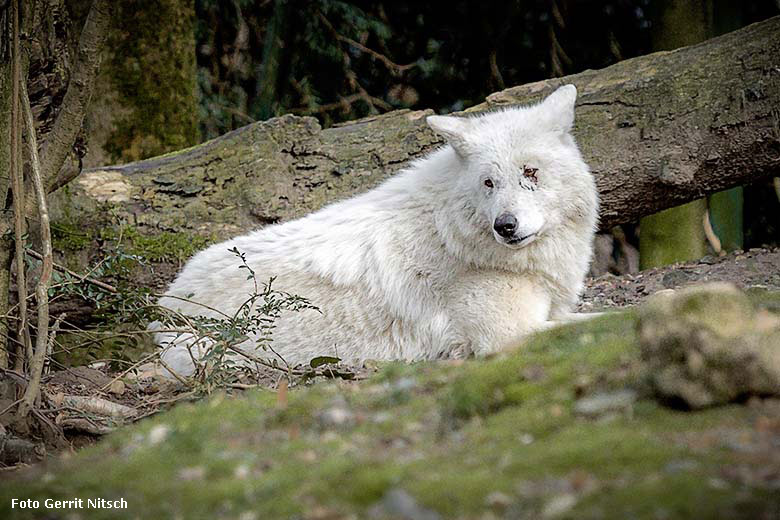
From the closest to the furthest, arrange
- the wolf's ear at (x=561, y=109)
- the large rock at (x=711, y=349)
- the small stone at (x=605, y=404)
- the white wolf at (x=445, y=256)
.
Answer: the large rock at (x=711, y=349) → the small stone at (x=605, y=404) → the white wolf at (x=445, y=256) → the wolf's ear at (x=561, y=109)

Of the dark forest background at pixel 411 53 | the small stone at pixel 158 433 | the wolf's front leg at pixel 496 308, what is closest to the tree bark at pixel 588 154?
the wolf's front leg at pixel 496 308

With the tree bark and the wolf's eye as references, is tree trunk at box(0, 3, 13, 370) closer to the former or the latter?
the tree bark

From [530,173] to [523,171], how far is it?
0.04m

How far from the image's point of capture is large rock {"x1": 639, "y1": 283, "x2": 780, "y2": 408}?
7.98 feet

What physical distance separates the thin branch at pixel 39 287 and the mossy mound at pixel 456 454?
1.25 metres

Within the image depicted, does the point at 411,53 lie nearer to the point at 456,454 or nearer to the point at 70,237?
the point at 70,237

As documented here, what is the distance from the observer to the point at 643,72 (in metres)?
6.33

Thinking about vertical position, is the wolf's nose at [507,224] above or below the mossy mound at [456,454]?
above

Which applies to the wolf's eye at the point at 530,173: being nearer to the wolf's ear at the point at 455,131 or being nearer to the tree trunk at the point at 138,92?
the wolf's ear at the point at 455,131

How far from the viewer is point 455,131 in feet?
16.0

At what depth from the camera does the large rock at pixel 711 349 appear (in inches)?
95.7

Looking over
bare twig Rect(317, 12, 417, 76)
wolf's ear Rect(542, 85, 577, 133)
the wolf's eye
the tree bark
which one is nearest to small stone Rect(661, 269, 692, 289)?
the tree bark

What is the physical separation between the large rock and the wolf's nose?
201 centimetres

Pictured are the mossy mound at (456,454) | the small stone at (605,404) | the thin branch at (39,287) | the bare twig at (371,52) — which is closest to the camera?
the mossy mound at (456,454)
